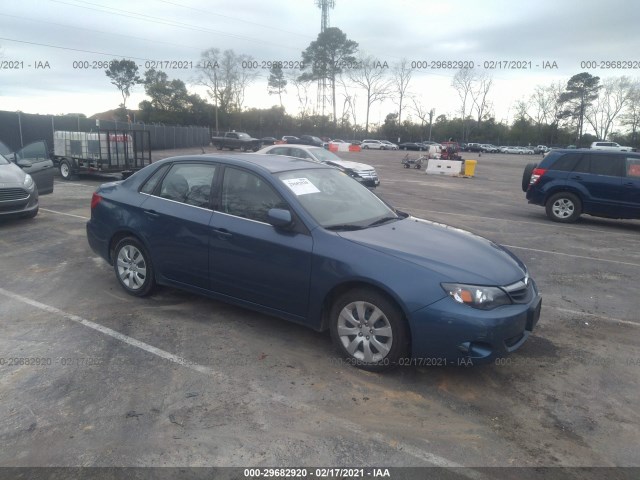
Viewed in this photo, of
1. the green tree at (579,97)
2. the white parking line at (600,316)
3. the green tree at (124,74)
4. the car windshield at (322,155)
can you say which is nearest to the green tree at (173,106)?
the green tree at (124,74)

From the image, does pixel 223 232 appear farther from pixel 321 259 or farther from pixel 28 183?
pixel 28 183

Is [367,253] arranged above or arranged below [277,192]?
below

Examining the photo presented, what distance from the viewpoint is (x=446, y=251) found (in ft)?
13.6

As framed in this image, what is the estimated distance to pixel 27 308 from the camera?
17.6 ft

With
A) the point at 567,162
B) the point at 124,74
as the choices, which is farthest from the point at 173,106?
the point at 567,162

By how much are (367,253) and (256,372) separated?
1.31 meters

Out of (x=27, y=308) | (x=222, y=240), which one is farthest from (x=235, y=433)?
(x=27, y=308)

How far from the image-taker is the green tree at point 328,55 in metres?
71.1

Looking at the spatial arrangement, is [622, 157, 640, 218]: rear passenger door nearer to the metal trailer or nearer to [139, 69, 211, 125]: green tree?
the metal trailer

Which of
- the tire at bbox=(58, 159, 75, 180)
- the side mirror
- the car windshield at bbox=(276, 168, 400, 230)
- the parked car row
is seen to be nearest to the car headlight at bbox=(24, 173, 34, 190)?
the car windshield at bbox=(276, 168, 400, 230)

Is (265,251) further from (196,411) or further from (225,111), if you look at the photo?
(225,111)

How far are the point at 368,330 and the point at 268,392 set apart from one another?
36.0 inches

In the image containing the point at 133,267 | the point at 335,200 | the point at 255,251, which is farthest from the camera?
the point at 133,267

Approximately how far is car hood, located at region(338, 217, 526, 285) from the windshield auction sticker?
657mm
